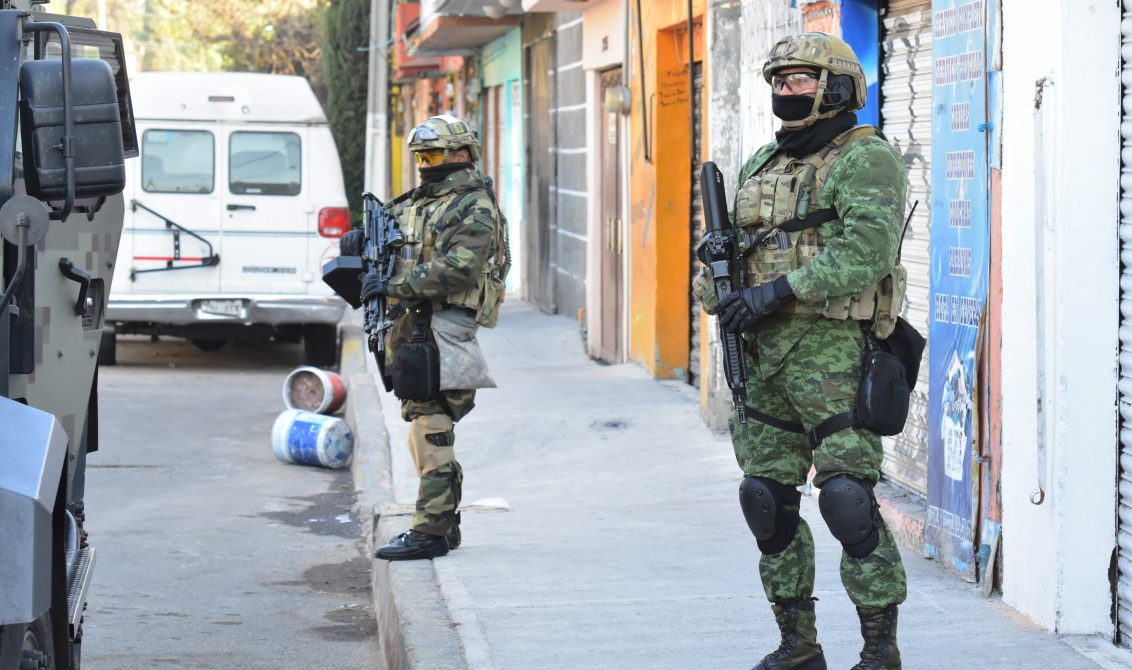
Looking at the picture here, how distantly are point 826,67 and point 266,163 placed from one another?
32.0ft

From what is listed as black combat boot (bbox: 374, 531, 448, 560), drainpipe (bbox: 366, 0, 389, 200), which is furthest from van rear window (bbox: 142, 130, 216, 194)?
black combat boot (bbox: 374, 531, 448, 560)

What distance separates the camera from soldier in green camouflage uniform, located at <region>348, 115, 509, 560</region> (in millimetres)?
5957

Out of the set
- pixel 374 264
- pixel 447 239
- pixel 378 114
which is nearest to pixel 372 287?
pixel 374 264

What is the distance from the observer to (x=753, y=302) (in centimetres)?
414

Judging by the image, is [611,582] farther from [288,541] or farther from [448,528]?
[288,541]

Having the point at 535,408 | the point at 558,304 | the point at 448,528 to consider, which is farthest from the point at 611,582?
the point at 558,304

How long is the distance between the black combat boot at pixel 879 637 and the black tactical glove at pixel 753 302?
0.82m

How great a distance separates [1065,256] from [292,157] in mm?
9625

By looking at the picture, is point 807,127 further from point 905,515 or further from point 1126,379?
point 905,515

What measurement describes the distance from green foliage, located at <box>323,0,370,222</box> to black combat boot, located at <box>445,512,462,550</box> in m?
24.9

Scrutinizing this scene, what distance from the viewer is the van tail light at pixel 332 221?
43.6 ft

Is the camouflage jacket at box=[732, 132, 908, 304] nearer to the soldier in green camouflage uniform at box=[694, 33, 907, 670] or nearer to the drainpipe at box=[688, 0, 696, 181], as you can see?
the soldier in green camouflage uniform at box=[694, 33, 907, 670]

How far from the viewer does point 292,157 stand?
13.4 meters

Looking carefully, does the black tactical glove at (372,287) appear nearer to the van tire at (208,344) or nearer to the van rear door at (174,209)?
the van rear door at (174,209)
